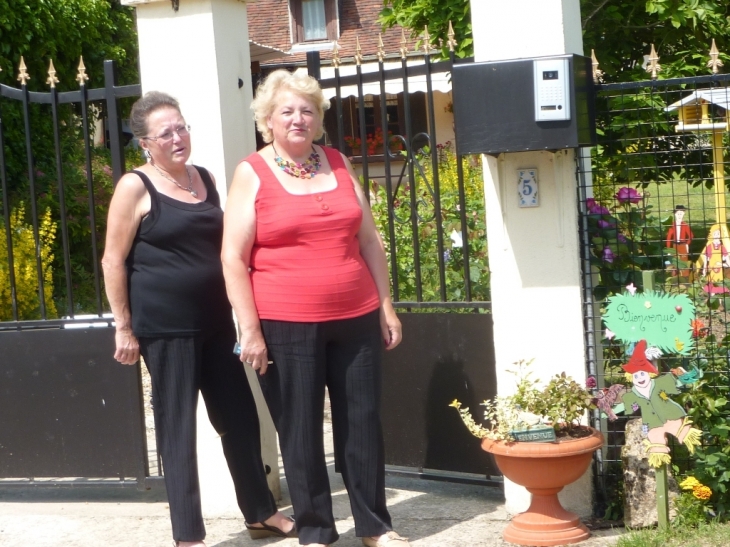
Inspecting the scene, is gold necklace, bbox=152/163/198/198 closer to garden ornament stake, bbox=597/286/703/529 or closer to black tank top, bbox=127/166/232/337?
black tank top, bbox=127/166/232/337

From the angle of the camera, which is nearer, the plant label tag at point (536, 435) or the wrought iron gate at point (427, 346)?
the plant label tag at point (536, 435)

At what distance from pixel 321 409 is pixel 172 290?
2.50 ft

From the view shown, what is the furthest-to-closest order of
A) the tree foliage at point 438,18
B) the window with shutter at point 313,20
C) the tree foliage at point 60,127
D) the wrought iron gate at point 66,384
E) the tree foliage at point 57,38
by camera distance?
the window with shutter at point 313,20
the tree foliage at point 57,38
the tree foliage at point 438,18
the tree foliage at point 60,127
the wrought iron gate at point 66,384

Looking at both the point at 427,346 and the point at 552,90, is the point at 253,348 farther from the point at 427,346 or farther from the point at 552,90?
the point at 552,90

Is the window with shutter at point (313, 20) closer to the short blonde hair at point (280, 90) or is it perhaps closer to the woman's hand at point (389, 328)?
the short blonde hair at point (280, 90)

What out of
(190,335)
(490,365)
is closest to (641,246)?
(490,365)

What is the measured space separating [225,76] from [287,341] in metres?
1.47

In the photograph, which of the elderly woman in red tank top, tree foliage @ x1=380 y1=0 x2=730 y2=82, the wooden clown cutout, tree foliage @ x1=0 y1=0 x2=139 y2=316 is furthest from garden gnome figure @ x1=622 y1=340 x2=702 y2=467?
tree foliage @ x1=0 y1=0 x2=139 y2=316

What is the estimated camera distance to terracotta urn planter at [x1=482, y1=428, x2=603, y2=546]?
12.6 ft

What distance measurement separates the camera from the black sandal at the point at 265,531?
4.24 meters

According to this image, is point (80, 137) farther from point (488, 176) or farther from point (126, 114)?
point (488, 176)

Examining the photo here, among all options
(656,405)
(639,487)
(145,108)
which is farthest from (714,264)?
(145,108)

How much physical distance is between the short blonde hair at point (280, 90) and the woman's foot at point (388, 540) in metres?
1.66

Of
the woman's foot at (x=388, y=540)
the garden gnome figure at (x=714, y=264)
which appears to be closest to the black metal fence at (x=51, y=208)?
the woman's foot at (x=388, y=540)
